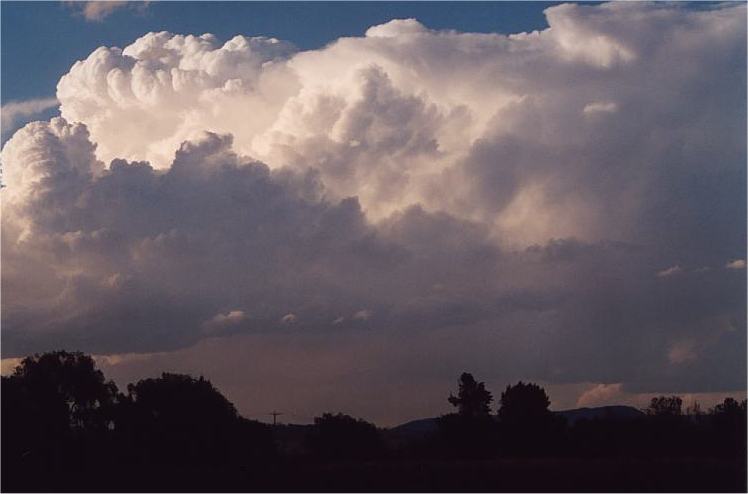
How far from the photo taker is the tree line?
55.6 metres

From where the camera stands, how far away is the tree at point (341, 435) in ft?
278

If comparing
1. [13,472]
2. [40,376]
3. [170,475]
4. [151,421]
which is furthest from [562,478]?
[40,376]

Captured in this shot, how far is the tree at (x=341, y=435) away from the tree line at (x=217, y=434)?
0.53 feet

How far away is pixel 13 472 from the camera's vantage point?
57.3 metres

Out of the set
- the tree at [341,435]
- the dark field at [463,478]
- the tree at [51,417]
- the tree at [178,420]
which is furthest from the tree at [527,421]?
the tree at [51,417]

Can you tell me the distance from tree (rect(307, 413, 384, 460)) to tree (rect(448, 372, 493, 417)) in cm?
820

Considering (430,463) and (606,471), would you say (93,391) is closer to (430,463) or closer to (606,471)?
(430,463)

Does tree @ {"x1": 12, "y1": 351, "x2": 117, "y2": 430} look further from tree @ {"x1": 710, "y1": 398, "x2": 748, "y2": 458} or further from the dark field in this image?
tree @ {"x1": 710, "y1": 398, "x2": 748, "y2": 458}

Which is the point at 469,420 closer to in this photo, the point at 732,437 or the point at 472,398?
the point at 472,398

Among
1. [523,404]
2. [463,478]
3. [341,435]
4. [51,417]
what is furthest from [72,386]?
[463,478]

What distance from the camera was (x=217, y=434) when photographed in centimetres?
8994

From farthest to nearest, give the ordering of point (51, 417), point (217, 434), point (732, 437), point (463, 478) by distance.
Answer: point (217, 434)
point (51, 417)
point (732, 437)
point (463, 478)

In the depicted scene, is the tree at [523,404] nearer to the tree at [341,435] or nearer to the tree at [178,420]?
the tree at [341,435]

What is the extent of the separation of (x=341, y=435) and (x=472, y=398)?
41.0 ft
